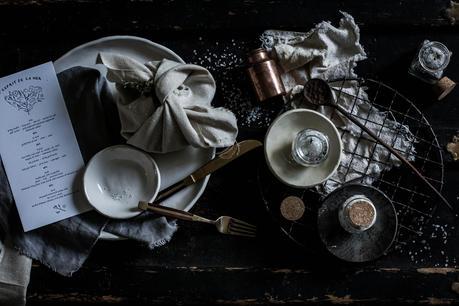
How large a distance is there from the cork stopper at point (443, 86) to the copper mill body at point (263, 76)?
0.26 m

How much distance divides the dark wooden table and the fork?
0.02 meters

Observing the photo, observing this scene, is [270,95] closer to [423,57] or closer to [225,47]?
[225,47]

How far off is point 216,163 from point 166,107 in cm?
12

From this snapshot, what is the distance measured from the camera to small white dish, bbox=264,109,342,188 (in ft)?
3.02

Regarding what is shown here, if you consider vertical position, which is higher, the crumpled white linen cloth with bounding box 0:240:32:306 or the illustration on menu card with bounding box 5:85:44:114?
the illustration on menu card with bounding box 5:85:44:114

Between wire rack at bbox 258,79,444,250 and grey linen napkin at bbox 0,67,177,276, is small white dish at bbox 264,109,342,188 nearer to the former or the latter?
wire rack at bbox 258,79,444,250

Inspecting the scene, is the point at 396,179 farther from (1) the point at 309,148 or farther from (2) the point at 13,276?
(2) the point at 13,276

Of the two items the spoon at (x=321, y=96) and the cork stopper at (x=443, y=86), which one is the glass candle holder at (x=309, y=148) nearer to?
the spoon at (x=321, y=96)

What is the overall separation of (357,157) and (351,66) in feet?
0.50

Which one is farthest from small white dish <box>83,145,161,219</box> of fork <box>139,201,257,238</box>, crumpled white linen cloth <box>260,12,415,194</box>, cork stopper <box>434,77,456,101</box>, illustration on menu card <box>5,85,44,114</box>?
cork stopper <box>434,77,456,101</box>

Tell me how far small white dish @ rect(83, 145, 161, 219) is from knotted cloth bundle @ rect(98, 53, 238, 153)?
3 centimetres

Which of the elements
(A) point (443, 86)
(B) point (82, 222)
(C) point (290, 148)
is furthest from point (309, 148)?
(B) point (82, 222)

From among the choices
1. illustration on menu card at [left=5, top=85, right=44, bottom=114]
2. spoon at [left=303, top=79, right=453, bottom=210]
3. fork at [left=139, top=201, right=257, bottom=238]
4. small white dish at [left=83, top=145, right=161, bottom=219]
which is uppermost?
illustration on menu card at [left=5, top=85, right=44, bottom=114]

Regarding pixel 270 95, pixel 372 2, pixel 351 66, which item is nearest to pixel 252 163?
pixel 270 95
